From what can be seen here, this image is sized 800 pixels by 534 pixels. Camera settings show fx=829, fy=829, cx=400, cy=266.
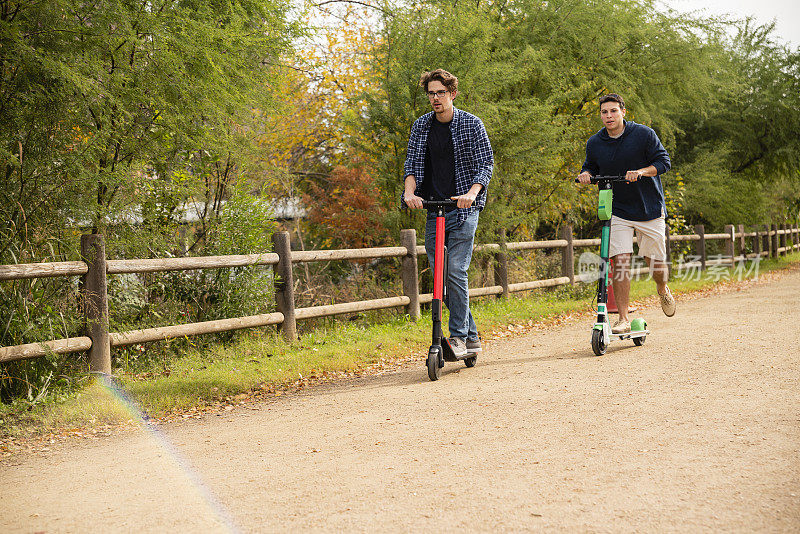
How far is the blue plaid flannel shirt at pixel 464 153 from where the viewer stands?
6977 mm

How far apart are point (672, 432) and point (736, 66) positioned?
23985 millimetres

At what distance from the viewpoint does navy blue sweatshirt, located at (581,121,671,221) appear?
8102 millimetres

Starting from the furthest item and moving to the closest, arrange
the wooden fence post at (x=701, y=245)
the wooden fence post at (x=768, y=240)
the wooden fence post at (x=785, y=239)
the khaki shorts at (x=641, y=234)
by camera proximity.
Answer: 1. the wooden fence post at (x=785, y=239)
2. the wooden fence post at (x=768, y=240)
3. the wooden fence post at (x=701, y=245)
4. the khaki shorts at (x=641, y=234)

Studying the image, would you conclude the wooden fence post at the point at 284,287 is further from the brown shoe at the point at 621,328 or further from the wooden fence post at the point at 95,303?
the brown shoe at the point at 621,328

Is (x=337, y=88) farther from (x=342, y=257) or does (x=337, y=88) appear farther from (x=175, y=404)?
(x=175, y=404)

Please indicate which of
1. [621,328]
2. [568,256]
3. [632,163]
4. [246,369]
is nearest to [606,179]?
[632,163]

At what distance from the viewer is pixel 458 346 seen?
7.09 m

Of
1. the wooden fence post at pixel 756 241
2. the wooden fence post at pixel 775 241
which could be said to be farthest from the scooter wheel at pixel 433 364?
the wooden fence post at pixel 775 241

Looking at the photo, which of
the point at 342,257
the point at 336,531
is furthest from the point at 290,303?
the point at 336,531

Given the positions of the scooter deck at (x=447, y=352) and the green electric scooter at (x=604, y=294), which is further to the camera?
the green electric scooter at (x=604, y=294)

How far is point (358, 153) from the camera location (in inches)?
468

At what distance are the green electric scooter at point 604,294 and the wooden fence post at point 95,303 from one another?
171 inches

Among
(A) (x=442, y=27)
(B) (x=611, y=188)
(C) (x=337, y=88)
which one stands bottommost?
(B) (x=611, y=188)

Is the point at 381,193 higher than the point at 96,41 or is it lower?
lower
